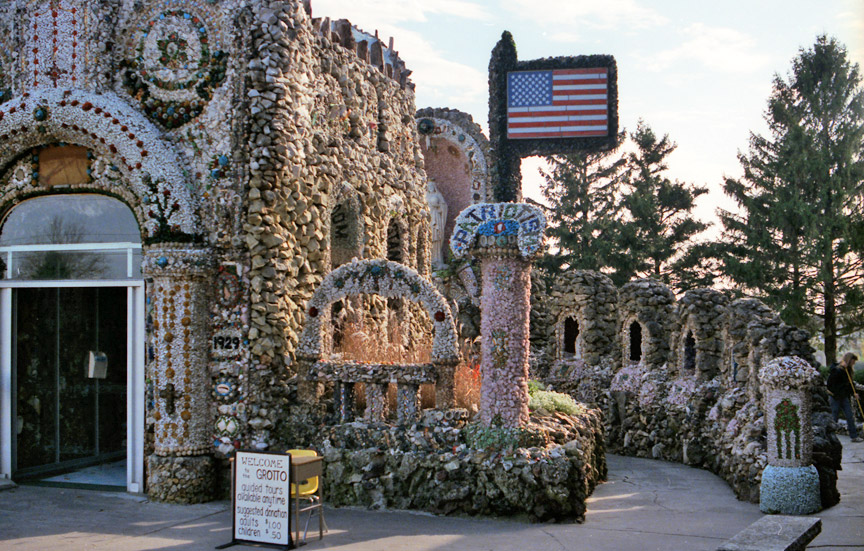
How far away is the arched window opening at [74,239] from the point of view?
35.4 feet

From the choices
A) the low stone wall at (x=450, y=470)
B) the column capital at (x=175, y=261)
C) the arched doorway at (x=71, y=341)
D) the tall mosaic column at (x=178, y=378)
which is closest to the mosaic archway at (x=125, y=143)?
the column capital at (x=175, y=261)

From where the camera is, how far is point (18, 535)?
8.75 m

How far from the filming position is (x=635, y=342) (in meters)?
17.1

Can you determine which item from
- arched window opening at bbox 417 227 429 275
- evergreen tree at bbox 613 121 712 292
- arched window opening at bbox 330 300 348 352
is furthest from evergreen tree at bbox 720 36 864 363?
arched window opening at bbox 330 300 348 352

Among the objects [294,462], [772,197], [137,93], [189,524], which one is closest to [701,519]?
[294,462]

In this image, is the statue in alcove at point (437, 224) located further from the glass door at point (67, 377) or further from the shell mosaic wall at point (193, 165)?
the shell mosaic wall at point (193, 165)

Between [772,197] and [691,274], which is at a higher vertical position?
[772,197]

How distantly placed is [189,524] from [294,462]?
6.36 ft

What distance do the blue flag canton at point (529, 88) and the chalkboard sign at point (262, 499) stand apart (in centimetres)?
611

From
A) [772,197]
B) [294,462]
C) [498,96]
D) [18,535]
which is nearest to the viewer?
[294,462]

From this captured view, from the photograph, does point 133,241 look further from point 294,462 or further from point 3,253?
point 294,462

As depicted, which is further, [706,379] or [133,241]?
[706,379]

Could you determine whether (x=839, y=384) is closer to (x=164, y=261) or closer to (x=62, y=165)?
(x=164, y=261)

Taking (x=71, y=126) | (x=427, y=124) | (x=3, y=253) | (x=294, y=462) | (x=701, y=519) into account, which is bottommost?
(x=701, y=519)
